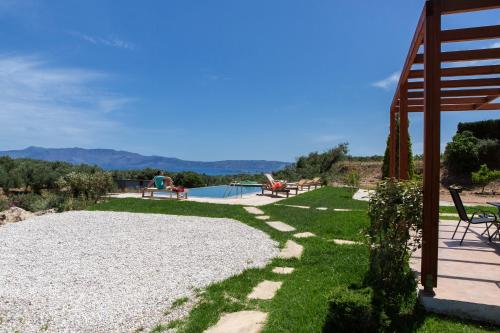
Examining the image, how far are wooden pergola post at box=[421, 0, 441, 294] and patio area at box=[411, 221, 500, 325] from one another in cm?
19

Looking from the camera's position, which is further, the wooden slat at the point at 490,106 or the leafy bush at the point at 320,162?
the leafy bush at the point at 320,162

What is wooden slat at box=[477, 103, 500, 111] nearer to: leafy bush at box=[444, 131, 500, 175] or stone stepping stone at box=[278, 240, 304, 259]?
stone stepping stone at box=[278, 240, 304, 259]

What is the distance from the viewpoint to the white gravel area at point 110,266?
3674mm

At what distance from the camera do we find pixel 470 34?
3.63 meters

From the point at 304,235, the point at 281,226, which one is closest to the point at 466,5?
the point at 304,235

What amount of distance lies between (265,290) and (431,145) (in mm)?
2462

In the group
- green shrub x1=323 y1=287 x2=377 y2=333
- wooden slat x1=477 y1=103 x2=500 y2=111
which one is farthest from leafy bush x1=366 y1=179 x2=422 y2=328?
wooden slat x1=477 y1=103 x2=500 y2=111

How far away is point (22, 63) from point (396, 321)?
1485cm

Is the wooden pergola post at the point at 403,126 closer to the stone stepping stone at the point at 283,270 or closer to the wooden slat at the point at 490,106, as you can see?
the wooden slat at the point at 490,106

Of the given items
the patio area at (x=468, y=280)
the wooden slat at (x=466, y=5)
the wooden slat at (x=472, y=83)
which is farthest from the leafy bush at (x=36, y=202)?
the wooden slat at (x=466, y=5)

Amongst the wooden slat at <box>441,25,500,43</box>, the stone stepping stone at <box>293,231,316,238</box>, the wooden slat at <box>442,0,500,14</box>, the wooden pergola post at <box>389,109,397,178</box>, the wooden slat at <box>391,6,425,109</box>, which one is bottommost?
the stone stepping stone at <box>293,231,316,238</box>

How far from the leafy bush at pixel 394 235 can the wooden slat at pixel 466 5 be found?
1.73 metres

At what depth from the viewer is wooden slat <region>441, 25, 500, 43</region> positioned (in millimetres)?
3568

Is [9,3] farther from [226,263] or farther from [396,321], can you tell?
[396,321]
